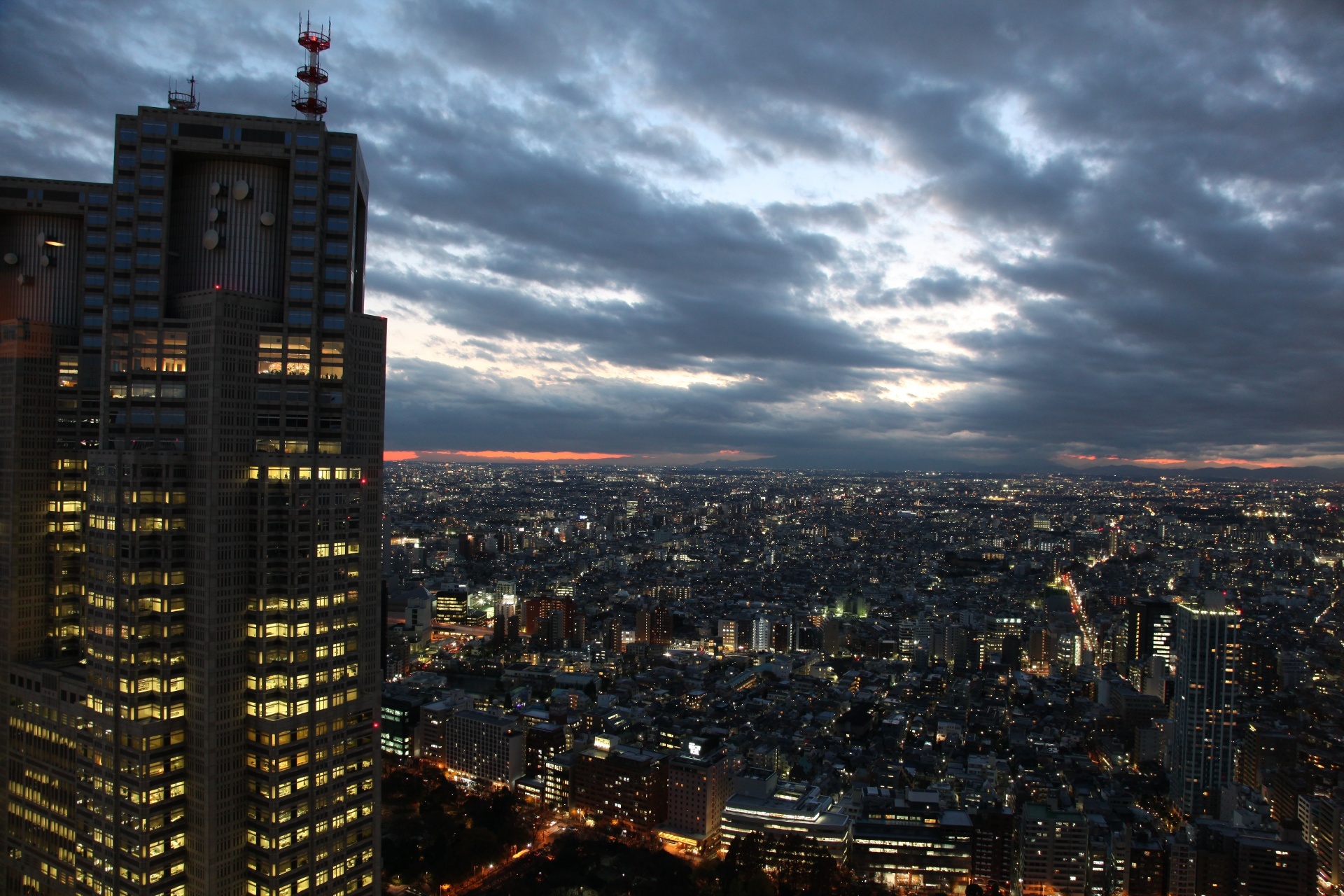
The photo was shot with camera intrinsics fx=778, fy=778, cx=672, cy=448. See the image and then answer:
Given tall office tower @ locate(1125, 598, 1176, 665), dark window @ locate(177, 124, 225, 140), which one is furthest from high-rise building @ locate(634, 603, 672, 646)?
dark window @ locate(177, 124, 225, 140)

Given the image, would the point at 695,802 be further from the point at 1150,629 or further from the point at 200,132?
the point at 1150,629

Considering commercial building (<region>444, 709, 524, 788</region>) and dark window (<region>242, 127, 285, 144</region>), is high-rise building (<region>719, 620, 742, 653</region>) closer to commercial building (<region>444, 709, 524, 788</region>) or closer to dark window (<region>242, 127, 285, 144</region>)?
commercial building (<region>444, 709, 524, 788</region>)

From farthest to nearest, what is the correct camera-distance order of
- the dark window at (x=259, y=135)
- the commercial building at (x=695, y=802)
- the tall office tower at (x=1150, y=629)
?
1. the tall office tower at (x=1150, y=629)
2. the commercial building at (x=695, y=802)
3. the dark window at (x=259, y=135)

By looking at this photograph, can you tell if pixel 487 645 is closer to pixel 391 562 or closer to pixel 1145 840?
pixel 391 562

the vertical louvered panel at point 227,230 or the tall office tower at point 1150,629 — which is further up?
the vertical louvered panel at point 227,230

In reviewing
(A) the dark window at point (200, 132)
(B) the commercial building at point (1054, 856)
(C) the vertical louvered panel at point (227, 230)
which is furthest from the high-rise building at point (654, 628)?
(A) the dark window at point (200, 132)

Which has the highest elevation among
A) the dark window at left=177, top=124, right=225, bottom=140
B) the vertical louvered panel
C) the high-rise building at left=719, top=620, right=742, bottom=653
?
the dark window at left=177, top=124, right=225, bottom=140

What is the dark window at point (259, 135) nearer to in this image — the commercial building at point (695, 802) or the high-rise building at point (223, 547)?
the high-rise building at point (223, 547)

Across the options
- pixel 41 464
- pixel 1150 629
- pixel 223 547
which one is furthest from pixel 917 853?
pixel 1150 629
